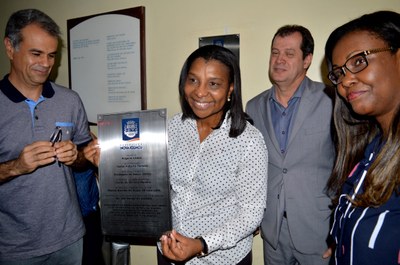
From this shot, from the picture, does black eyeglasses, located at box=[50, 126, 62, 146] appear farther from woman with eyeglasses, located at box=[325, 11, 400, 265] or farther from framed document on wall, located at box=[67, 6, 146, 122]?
woman with eyeglasses, located at box=[325, 11, 400, 265]

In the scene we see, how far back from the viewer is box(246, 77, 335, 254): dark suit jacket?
1.72 meters

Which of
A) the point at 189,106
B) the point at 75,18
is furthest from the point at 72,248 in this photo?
the point at 75,18

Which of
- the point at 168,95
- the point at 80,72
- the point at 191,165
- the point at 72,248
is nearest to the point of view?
the point at 191,165

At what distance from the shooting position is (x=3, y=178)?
1515 mm

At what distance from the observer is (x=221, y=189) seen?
138cm

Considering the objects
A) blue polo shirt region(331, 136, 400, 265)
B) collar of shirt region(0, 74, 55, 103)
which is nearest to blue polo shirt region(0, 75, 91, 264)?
collar of shirt region(0, 74, 55, 103)

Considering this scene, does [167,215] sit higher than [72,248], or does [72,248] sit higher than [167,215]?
[167,215]

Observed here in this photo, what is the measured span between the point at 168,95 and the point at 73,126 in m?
0.90

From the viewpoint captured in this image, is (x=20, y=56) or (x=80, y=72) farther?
(x=80, y=72)

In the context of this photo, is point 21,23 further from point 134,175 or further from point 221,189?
point 221,189

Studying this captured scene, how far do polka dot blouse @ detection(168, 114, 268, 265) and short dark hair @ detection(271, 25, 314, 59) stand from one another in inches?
31.2

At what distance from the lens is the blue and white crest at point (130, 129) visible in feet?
5.06

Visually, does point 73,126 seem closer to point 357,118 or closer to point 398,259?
point 357,118

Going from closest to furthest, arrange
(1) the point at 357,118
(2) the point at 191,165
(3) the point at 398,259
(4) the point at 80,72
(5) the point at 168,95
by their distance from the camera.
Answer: (3) the point at 398,259 < (1) the point at 357,118 < (2) the point at 191,165 < (5) the point at 168,95 < (4) the point at 80,72
